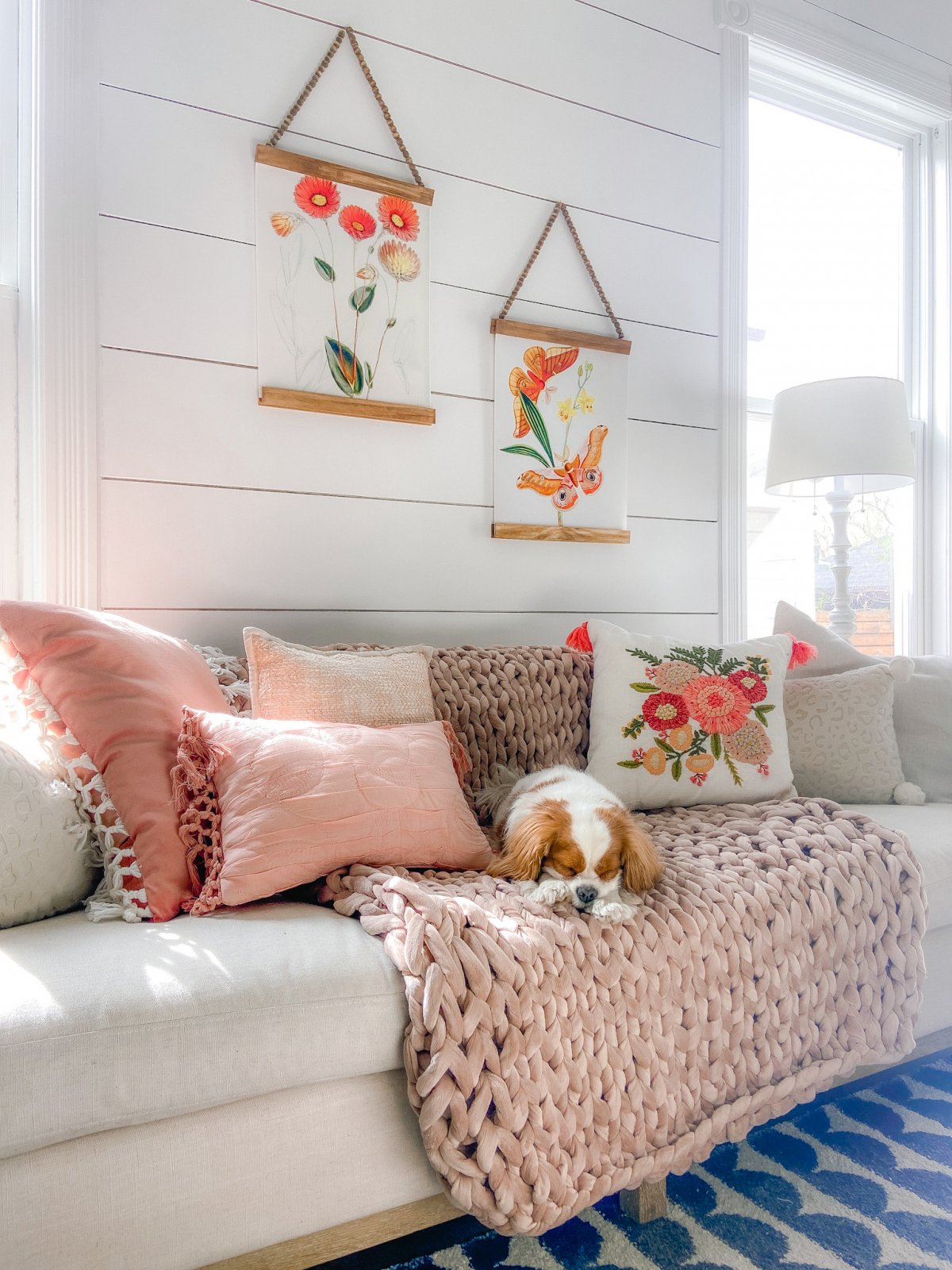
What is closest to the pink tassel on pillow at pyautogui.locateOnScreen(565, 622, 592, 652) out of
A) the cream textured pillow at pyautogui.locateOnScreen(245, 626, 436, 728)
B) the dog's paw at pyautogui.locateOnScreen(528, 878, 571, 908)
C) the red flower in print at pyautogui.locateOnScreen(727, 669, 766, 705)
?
the red flower in print at pyautogui.locateOnScreen(727, 669, 766, 705)

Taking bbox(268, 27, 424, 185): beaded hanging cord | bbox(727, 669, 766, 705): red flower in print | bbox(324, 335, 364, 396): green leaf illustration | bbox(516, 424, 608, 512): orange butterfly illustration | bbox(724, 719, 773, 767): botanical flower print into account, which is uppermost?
bbox(268, 27, 424, 185): beaded hanging cord

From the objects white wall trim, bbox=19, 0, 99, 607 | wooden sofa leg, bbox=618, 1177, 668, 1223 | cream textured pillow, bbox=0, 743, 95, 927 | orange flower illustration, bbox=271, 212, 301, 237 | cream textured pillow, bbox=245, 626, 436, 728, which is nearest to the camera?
cream textured pillow, bbox=0, 743, 95, 927

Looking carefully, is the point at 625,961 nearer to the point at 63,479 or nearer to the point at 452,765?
the point at 452,765

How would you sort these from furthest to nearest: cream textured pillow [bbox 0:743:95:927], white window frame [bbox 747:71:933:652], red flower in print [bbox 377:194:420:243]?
1. white window frame [bbox 747:71:933:652]
2. red flower in print [bbox 377:194:420:243]
3. cream textured pillow [bbox 0:743:95:927]

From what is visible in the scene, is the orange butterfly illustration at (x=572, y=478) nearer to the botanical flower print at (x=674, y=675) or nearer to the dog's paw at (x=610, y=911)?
the botanical flower print at (x=674, y=675)

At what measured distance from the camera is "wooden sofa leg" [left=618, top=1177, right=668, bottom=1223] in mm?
1202

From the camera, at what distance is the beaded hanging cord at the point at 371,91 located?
1.85m

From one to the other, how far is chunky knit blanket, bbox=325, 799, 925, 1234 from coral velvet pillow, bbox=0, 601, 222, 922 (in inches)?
9.1

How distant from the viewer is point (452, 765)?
4.70ft

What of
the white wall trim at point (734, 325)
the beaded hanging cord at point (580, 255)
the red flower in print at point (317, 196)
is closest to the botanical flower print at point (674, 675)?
the white wall trim at point (734, 325)

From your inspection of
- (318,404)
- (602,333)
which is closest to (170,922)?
(318,404)

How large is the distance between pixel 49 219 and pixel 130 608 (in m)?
0.73

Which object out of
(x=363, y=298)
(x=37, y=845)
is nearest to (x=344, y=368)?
(x=363, y=298)

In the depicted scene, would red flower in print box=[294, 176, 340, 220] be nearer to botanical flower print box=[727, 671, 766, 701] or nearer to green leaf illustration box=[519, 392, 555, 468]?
green leaf illustration box=[519, 392, 555, 468]
